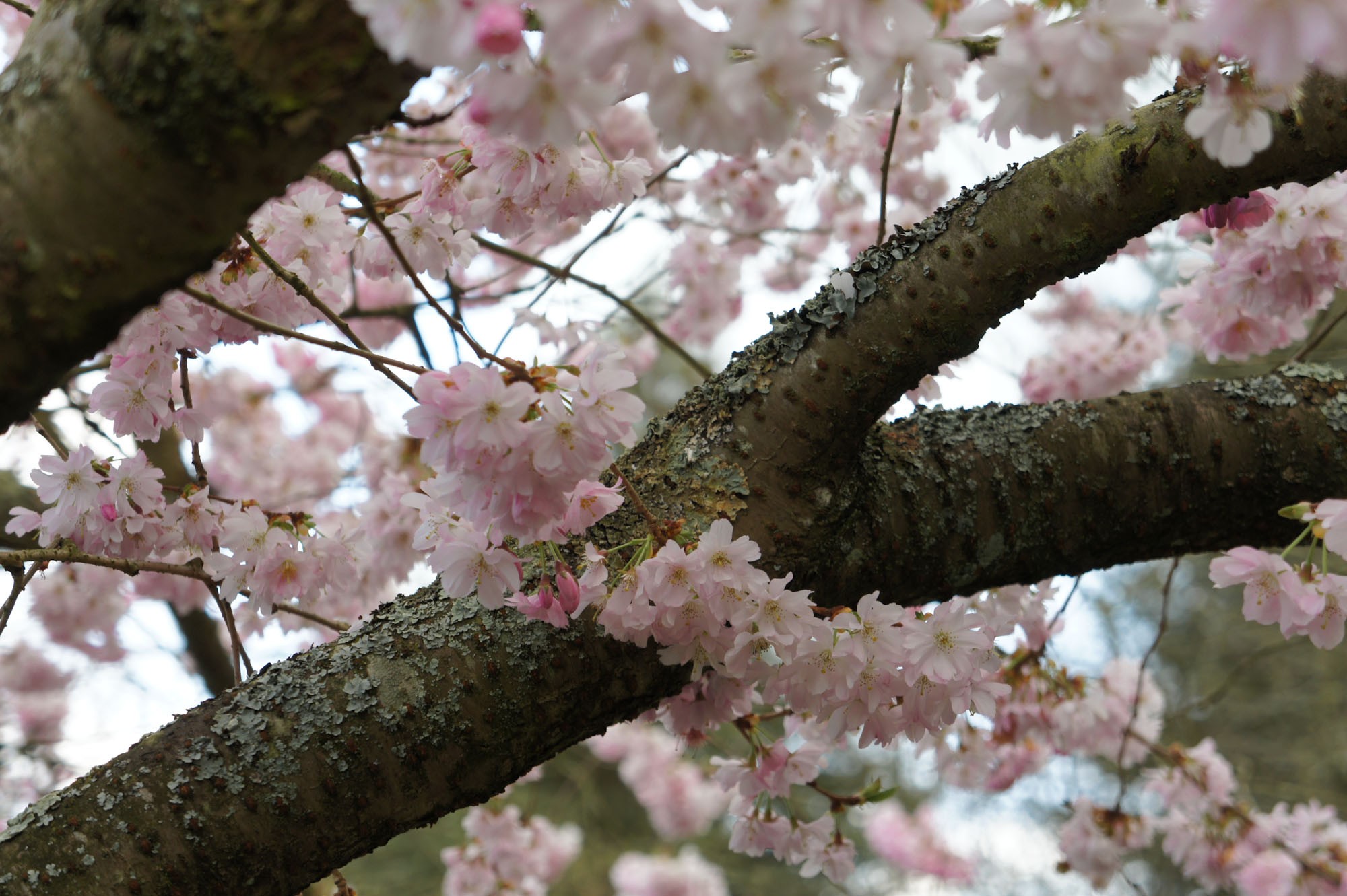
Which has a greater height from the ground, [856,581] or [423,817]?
[856,581]

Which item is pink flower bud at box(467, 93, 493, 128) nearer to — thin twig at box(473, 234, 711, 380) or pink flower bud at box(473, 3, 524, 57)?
pink flower bud at box(473, 3, 524, 57)

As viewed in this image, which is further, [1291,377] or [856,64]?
[1291,377]

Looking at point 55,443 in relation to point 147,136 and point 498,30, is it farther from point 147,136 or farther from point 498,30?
point 498,30

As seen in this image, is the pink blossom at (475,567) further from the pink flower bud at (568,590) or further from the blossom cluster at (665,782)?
the blossom cluster at (665,782)

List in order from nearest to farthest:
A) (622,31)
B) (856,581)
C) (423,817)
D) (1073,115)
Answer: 1. (622,31)
2. (1073,115)
3. (423,817)
4. (856,581)

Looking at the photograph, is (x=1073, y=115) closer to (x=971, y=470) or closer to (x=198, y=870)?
(x=971, y=470)

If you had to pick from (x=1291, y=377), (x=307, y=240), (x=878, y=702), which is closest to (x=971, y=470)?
(x=878, y=702)

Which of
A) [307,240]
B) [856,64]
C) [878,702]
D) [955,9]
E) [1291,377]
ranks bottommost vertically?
[878,702]

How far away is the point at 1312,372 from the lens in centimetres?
159

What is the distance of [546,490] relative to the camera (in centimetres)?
86

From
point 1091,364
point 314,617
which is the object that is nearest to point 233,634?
point 314,617

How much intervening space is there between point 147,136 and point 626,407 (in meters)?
0.44

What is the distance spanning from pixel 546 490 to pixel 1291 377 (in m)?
1.44

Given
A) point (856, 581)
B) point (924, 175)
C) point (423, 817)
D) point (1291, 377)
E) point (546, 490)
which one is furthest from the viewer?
point (924, 175)
